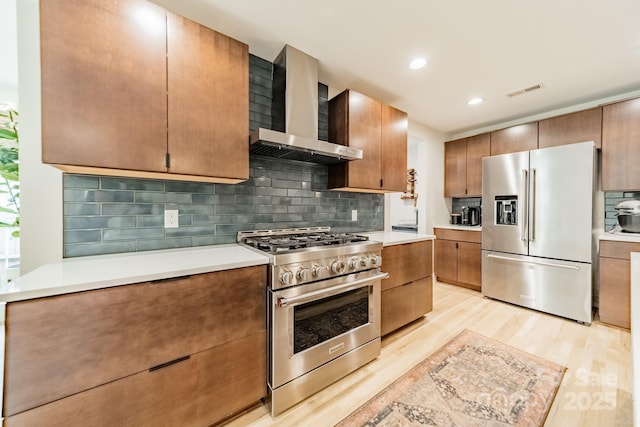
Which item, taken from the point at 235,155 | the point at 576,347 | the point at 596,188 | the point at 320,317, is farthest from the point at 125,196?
the point at 596,188

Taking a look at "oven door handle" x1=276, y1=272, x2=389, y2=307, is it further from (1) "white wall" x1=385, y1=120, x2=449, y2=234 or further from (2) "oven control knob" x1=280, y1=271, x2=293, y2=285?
(1) "white wall" x1=385, y1=120, x2=449, y2=234

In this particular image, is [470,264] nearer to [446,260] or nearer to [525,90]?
[446,260]

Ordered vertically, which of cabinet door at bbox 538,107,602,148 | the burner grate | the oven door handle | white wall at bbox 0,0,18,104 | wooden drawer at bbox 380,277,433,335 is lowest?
wooden drawer at bbox 380,277,433,335

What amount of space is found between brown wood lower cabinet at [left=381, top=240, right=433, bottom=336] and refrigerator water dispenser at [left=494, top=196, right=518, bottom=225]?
1.28 metres

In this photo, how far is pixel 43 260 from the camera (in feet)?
4.37

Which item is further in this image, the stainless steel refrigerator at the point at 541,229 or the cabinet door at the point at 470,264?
the cabinet door at the point at 470,264

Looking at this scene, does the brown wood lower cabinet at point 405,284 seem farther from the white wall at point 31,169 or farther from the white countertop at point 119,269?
the white wall at point 31,169

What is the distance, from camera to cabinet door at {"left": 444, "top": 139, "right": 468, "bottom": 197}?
154 inches

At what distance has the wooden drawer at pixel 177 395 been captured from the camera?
976mm

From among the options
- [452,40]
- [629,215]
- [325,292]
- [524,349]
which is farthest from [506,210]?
[325,292]

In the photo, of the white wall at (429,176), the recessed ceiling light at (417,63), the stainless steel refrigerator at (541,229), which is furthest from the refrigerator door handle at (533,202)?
the recessed ceiling light at (417,63)

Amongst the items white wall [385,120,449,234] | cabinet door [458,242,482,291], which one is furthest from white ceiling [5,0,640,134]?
cabinet door [458,242,482,291]

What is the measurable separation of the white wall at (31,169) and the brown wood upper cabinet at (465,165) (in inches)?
182

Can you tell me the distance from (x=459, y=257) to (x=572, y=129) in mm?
2059
